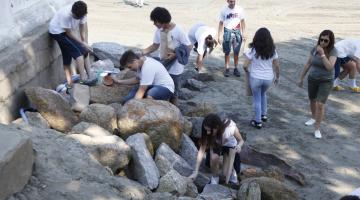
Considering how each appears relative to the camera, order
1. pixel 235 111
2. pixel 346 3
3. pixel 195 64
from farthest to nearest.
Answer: pixel 346 3, pixel 195 64, pixel 235 111

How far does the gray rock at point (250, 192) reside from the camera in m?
5.50

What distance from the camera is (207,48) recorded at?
1033cm

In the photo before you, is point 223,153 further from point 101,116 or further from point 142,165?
point 101,116

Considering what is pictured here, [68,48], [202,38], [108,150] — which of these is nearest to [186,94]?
[202,38]

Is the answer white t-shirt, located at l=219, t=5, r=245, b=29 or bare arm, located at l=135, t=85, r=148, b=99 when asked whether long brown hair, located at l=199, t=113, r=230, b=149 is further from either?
white t-shirt, located at l=219, t=5, r=245, b=29

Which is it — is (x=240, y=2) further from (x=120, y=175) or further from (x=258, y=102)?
(x=120, y=175)

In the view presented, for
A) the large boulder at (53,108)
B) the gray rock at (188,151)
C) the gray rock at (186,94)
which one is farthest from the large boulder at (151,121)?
the gray rock at (186,94)

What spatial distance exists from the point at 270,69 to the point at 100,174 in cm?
376

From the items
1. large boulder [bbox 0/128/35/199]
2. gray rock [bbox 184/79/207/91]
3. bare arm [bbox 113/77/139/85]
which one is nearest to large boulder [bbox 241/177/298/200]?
bare arm [bbox 113/77/139/85]

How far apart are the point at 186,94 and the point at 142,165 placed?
394 cm

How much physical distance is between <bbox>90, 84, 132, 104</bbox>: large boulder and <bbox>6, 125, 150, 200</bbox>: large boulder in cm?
201

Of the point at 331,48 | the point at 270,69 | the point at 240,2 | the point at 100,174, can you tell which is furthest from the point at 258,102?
the point at 240,2

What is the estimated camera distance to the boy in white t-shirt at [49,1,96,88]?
7.55m

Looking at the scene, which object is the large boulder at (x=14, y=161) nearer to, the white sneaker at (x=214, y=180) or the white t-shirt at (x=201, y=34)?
the white sneaker at (x=214, y=180)
